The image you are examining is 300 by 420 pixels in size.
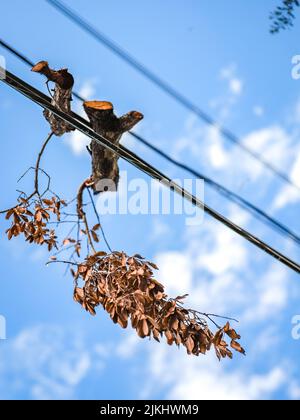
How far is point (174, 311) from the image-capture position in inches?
161

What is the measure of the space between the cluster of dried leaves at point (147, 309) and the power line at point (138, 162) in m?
0.70

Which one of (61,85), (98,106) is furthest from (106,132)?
(61,85)

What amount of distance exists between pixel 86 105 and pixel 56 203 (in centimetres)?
134

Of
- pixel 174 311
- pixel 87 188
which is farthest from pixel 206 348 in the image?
pixel 87 188

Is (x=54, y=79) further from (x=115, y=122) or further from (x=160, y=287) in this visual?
(x=160, y=287)

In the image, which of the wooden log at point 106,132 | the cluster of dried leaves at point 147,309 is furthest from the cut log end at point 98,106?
the cluster of dried leaves at point 147,309

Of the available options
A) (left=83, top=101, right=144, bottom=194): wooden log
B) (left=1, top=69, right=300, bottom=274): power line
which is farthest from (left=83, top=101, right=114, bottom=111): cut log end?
(left=1, top=69, right=300, bottom=274): power line

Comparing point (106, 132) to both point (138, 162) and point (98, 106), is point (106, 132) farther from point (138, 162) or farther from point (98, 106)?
point (138, 162)

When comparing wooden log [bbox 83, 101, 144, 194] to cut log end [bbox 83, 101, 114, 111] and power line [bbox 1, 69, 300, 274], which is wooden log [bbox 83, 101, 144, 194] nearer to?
cut log end [bbox 83, 101, 114, 111]

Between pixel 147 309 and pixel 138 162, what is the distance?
44.5 inches

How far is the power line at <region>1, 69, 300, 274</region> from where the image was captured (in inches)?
134

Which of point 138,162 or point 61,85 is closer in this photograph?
point 138,162

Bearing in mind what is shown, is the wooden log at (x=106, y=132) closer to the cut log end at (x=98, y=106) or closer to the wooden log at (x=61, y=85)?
the cut log end at (x=98, y=106)

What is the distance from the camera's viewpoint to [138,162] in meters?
3.79
